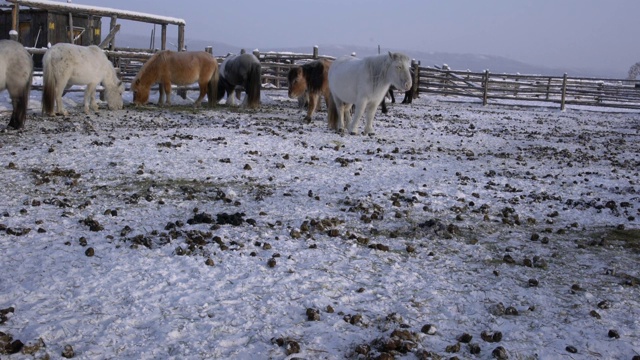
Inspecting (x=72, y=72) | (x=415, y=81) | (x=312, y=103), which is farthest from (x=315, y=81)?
(x=415, y=81)

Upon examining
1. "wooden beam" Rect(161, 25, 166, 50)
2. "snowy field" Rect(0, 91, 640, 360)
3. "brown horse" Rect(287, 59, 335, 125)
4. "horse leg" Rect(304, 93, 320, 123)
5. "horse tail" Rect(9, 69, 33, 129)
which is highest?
"wooden beam" Rect(161, 25, 166, 50)

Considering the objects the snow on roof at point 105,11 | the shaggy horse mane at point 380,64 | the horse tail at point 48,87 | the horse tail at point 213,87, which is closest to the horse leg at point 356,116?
the shaggy horse mane at point 380,64

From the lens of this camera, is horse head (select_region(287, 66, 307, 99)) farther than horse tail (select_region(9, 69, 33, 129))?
Yes

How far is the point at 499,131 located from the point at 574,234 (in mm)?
8480

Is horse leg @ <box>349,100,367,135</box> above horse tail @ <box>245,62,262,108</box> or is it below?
below

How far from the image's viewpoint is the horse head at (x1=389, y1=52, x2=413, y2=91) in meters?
9.98

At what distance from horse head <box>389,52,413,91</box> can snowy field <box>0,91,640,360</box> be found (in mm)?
2031

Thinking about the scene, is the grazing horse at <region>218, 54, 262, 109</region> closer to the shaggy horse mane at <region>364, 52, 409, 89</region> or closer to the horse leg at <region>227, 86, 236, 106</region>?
the horse leg at <region>227, 86, 236, 106</region>

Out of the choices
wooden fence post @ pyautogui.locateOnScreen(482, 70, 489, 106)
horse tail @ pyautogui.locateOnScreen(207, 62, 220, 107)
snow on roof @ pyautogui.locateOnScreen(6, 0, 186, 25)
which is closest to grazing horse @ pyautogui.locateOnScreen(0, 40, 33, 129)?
horse tail @ pyautogui.locateOnScreen(207, 62, 220, 107)

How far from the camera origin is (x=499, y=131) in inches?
514

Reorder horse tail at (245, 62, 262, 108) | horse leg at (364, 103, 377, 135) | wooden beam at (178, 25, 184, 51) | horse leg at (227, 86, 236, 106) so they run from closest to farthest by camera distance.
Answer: horse leg at (364, 103, 377, 135)
horse tail at (245, 62, 262, 108)
horse leg at (227, 86, 236, 106)
wooden beam at (178, 25, 184, 51)

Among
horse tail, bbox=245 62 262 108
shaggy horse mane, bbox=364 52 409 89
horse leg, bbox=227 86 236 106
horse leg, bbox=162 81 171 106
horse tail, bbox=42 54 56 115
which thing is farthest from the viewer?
horse leg, bbox=227 86 236 106

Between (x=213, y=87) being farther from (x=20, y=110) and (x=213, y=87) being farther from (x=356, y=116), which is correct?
(x=20, y=110)

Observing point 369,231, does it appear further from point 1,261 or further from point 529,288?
point 1,261
